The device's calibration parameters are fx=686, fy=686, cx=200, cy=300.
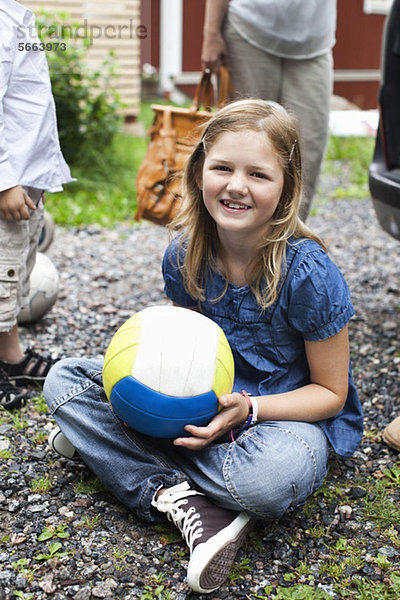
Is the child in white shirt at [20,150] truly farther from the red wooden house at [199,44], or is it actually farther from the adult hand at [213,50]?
the red wooden house at [199,44]

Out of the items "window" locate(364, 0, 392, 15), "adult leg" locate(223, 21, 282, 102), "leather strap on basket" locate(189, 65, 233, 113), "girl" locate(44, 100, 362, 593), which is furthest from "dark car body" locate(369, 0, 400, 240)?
"window" locate(364, 0, 392, 15)

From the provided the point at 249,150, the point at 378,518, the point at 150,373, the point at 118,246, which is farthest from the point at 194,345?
the point at 118,246

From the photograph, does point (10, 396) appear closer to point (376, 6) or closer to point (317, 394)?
point (317, 394)

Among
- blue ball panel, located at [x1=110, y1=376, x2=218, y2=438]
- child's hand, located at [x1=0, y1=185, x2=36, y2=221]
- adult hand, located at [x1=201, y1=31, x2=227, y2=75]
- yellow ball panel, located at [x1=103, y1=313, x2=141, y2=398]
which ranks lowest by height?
blue ball panel, located at [x1=110, y1=376, x2=218, y2=438]

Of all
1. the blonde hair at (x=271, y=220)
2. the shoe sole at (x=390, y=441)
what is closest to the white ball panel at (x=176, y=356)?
the blonde hair at (x=271, y=220)

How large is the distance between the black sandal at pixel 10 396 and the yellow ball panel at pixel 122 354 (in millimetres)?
901

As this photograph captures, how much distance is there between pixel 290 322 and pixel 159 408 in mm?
598

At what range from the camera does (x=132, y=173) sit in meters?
7.55

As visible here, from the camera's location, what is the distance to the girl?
2.25m

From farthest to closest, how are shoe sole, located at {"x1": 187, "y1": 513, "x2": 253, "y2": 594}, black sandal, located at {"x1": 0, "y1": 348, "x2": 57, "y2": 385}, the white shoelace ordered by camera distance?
black sandal, located at {"x1": 0, "y1": 348, "x2": 57, "y2": 385} < the white shoelace < shoe sole, located at {"x1": 187, "y1": 513, "x2": 253, "y2": 594}

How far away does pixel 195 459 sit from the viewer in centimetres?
236

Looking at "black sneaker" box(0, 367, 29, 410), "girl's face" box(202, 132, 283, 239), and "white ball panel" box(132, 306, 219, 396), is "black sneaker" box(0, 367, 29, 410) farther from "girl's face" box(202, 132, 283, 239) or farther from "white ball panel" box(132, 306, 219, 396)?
"girl's face" box(202, 132, 283, 239)

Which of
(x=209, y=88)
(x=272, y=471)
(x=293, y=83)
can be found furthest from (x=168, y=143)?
(x=272, y=471)

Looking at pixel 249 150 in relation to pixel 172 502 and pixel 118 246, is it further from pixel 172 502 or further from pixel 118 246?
pixel 118 246
